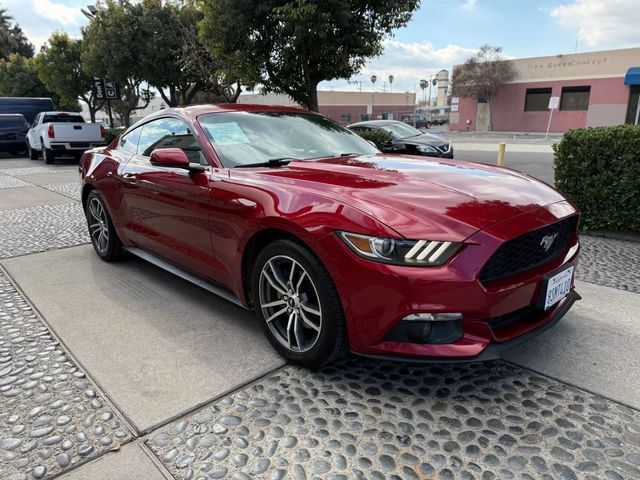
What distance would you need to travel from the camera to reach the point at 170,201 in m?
3.51

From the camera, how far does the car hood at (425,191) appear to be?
2.23m

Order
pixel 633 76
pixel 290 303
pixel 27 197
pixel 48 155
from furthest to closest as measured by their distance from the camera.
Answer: pixel 633 76 < pixel 48 155 < pixel 27 197 < pixel 290 303

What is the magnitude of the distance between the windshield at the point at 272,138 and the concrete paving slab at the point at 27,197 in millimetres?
6418

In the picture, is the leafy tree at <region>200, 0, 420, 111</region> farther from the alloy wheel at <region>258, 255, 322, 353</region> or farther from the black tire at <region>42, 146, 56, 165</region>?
the alloy wheel at <region>258, 255, 322, 353</region>

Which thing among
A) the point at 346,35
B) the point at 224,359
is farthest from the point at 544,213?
the point at 346,35

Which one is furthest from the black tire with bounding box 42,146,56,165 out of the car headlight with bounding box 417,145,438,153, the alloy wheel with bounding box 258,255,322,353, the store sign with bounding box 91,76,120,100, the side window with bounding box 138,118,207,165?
the alloy wheel with bounding box 258,255,322,353

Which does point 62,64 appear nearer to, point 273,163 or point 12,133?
point 12,133

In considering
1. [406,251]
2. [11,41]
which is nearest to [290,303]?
[406,251]

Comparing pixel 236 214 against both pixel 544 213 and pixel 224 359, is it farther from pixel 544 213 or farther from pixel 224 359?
pixel 544 213

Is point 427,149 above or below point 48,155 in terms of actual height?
above

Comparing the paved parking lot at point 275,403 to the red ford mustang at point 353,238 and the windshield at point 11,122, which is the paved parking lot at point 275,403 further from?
the windshield at point 11,122

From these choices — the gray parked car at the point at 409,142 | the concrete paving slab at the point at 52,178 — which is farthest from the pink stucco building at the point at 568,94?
the concrete paving slab at the point at 52,178

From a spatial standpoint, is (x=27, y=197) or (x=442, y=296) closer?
(x=442, y=296)

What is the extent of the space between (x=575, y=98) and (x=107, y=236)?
41323mm
